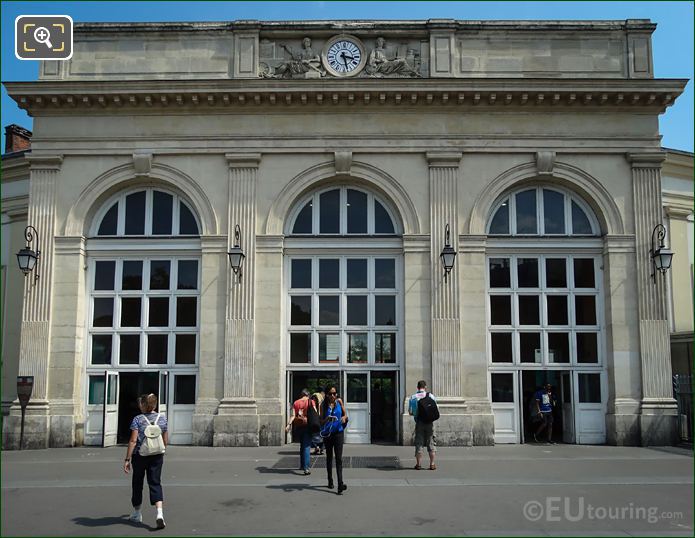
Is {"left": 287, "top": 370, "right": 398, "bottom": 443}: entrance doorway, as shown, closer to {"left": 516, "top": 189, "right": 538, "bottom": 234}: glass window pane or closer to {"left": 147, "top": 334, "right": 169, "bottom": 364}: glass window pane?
{"left": 147, "top": 334, "right": 169, "bottom": 364}: glass window pane

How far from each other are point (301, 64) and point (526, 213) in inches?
308

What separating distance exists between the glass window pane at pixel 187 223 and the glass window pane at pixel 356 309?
490cm

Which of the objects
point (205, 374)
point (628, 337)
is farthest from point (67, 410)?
point (628, 337)

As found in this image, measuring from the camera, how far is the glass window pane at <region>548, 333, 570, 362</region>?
19.3 metres

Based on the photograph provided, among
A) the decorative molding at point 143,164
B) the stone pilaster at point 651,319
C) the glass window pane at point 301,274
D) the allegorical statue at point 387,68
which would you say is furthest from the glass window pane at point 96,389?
the stone pilaster at point 651,319

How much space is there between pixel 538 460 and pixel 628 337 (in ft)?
18.0

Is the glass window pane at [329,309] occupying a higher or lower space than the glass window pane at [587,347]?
higher

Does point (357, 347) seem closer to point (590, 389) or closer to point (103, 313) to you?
point (590, 389)

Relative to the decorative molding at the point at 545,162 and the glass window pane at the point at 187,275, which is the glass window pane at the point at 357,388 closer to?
the glass window pane at the point at 187,275

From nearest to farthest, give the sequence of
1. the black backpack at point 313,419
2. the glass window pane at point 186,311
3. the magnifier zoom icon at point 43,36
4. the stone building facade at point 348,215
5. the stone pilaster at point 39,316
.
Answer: the magnifier zoom icon at point 43,36 < the black backpack at point 313,419 < the stone pilaster at point 39,316 < the stone building facade at point 348,215 < the glass window pane at point 186,311

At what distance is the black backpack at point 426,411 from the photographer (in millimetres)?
13805

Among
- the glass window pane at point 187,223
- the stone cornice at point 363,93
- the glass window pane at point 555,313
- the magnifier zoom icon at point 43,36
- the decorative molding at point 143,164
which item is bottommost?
the glass window pane at point 555,313

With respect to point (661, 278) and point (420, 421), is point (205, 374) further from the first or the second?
point (661, 278)

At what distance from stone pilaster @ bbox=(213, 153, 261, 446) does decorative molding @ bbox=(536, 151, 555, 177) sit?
26.2ft
